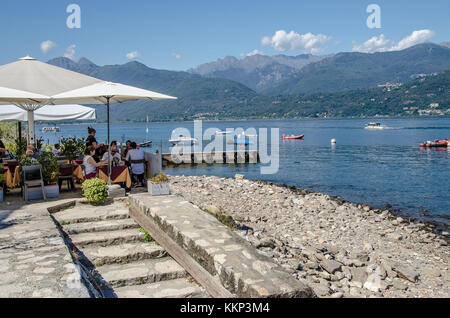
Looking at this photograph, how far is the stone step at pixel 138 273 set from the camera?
5.16 metres

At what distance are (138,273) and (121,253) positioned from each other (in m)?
0.70

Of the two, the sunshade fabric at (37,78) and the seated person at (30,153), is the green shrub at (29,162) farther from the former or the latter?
the sunshade fabric at (37,78)

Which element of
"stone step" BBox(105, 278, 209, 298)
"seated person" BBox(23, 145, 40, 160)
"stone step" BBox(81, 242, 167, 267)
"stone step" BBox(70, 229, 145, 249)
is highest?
"seated person" BBox(23, 145, 40, 160)

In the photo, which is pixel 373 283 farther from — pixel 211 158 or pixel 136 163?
pixel 211 158

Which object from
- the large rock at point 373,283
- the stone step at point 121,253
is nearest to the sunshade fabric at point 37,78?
the stone step at point 121,253

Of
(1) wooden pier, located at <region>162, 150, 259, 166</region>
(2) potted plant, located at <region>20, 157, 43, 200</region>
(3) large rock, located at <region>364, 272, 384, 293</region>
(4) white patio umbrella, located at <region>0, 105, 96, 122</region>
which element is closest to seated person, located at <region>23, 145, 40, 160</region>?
(2) potted plant, located at <region>20, 157, 43, 200</region>

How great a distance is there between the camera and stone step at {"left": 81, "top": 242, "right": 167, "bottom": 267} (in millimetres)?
5730

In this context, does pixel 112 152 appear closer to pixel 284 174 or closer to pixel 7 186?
pixel 7 186

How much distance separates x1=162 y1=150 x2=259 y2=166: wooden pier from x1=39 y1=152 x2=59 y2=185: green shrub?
2493 centimetres

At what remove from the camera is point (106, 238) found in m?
6.34

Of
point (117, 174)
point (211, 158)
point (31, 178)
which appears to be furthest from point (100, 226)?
point (211, 158)

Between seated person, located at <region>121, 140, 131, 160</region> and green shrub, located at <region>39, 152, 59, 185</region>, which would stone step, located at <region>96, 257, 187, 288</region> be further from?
seated person, located at <region>121, 140, 131, 160</region>
